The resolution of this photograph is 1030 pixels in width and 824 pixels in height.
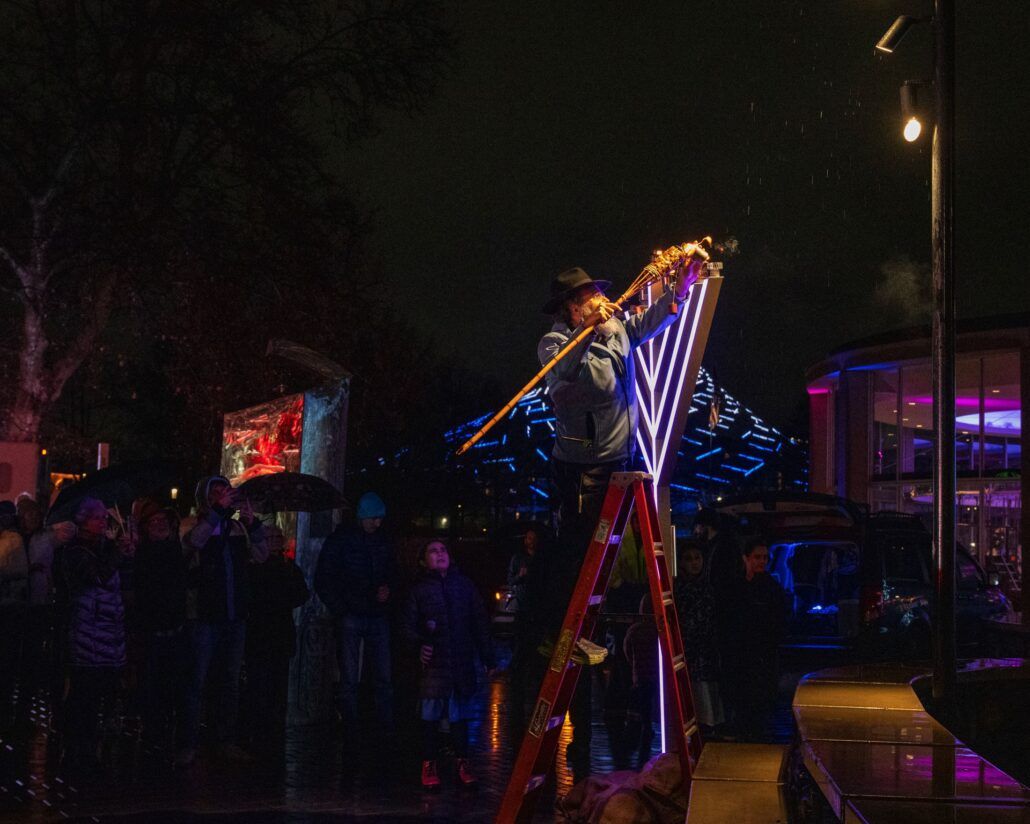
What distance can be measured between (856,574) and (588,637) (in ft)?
40.6

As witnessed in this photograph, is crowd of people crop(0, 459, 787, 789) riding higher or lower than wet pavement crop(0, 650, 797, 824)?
higher

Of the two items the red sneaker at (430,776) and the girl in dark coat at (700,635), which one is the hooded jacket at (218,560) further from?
the girl in dark coat at (700,635)

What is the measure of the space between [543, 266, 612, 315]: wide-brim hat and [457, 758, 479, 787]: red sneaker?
3483 mm

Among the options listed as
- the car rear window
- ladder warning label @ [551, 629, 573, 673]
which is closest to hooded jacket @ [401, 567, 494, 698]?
ladder warning label @ [551, 629, 573, 673]

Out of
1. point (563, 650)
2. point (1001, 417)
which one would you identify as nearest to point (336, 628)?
point (563, 650)

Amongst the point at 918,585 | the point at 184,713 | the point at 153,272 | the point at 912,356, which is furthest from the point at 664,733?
the point at 912,356

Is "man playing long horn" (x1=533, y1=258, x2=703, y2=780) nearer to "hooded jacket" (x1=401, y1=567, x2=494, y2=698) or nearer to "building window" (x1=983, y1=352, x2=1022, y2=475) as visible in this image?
"hooded jacket" (x1=401, y1=567, x2=494, y2=698)

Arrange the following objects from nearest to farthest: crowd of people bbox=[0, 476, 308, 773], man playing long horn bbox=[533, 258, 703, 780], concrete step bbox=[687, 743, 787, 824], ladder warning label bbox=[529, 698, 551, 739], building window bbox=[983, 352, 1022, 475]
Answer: concrete step bbox=[687, 743, 787, 824], ladder warning label bbox=[529, 698, 551, 739], man playing long horn bbox=[533, 258, 703, 780], crowd of people bbox=[0, 476, 308, 773], building window bbox=[983, 352, 1022, 475]

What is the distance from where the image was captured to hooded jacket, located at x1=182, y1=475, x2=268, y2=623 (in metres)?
10.1

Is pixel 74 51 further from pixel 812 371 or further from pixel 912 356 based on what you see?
pixel 812 371

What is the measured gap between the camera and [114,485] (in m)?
14.1

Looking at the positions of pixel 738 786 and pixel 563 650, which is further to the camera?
pixel 563 650

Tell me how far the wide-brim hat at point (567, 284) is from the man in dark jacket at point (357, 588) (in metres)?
3.78

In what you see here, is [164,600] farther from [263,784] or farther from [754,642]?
[754,642]
